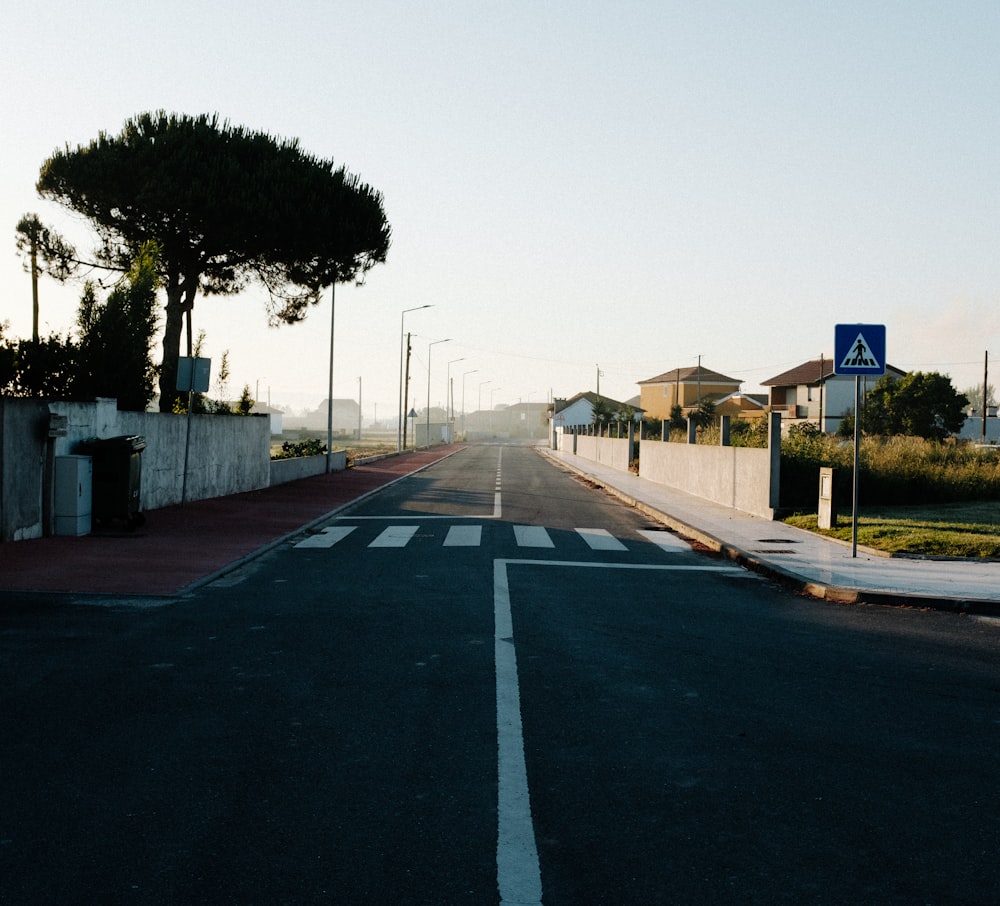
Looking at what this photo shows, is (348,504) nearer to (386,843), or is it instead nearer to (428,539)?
(428,539)

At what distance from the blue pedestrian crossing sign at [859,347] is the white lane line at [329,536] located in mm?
7685

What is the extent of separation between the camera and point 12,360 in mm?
16375

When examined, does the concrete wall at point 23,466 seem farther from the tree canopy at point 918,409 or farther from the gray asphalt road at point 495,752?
the tree canopy at point 918,409

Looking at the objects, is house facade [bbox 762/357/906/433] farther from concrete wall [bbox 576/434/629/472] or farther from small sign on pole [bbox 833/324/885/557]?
small sign on pole [bbox 833/324/885/557]

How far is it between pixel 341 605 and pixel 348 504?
1357 centimetres

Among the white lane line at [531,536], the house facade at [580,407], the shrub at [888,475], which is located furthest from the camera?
the house facade at [580,407]

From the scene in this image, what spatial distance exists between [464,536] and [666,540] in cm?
342

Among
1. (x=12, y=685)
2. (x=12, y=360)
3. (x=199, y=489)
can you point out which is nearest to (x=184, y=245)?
(x=199, y=489)

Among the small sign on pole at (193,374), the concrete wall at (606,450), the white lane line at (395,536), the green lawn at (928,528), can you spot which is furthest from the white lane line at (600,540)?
the concrete wall at (606,450)

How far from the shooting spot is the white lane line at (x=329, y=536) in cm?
1520

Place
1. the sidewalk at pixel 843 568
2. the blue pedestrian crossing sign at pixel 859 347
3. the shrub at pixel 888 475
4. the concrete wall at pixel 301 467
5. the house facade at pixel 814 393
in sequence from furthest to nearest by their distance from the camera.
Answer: the house facade at pixel 814 393, the concrete wall at pixel 301 467, the shrub at pixel 888 475, the blue pedestrian crossing sign at pixel 859 347, the sidewalk at pixel 843 568

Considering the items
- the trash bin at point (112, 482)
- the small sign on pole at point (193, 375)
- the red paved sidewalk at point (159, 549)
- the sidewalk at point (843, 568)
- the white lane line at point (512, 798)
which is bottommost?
the red paved sidewalk at point (159, 549)

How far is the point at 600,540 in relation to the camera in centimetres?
1648

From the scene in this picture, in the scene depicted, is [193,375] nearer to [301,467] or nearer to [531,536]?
[531,536]
